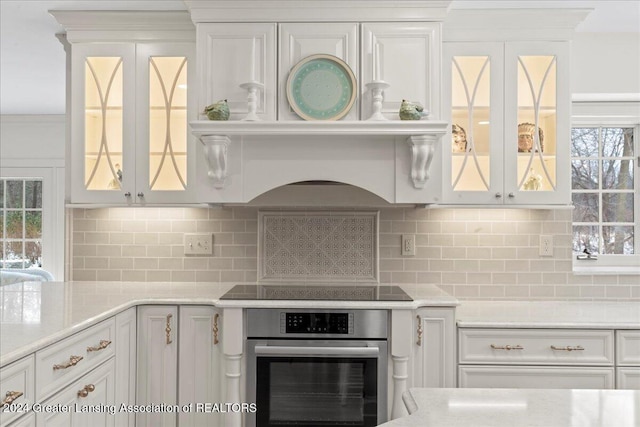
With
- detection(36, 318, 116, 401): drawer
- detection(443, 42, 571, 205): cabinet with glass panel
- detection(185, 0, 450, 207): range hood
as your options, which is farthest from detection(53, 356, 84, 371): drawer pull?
detection(443, 42, 571, 205): cabinet with glass panel

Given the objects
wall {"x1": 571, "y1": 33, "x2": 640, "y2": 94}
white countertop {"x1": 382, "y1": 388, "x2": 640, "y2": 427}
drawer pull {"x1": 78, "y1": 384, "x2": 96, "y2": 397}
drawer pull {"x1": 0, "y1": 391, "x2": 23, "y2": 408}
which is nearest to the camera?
white countertop {"x1": 382, "y1": 388, "x2": 640, "y2": 427}

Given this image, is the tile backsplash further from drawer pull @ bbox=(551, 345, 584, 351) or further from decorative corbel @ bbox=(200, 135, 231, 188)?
Result: drawer pull @ bbox=(551, 345, 584, 351)

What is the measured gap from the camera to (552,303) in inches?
118

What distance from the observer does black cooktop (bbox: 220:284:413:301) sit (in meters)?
2.54

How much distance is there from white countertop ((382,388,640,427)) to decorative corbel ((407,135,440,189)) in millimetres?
1608

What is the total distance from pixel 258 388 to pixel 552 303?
→ 1767 millimetres

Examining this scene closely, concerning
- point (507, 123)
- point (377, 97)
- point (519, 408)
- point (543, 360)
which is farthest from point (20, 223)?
point (519, 408)

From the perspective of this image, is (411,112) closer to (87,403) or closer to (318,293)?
(318,293)

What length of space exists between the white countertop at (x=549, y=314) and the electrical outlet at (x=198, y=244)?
1.48 m

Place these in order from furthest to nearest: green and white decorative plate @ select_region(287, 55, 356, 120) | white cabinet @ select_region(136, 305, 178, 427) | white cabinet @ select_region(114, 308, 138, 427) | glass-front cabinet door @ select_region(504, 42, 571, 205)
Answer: glass-front cabinet door @ select_region(504, 42, 571, 205) < green and white decorative plate @ select_region(287, 55, 356, 120) < white cabinet @ select_region(136, 305, 178, 427) < white cabinet @ select_region(114, 308, 138, 427)

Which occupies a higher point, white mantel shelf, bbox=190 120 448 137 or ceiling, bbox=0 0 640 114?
ceiling, bbox=0 0 640 114

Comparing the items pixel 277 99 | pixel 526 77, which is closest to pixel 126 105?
pixel 277 99

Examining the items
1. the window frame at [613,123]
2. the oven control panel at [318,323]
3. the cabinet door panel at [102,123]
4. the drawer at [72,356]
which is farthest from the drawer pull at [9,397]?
the window frame at [613,123]

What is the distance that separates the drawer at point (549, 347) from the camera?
2457mm
